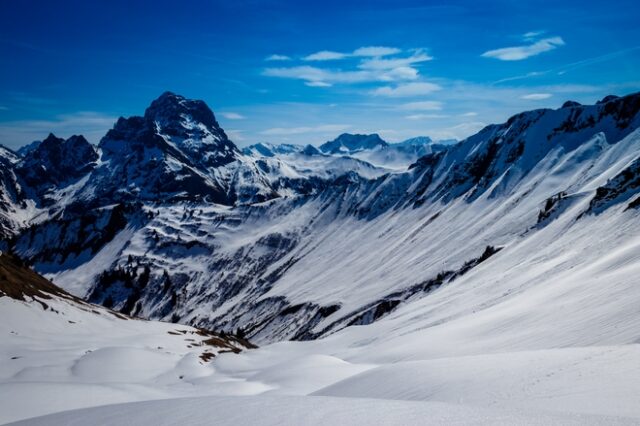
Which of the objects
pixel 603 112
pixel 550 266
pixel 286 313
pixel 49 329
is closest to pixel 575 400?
pixel 550 266

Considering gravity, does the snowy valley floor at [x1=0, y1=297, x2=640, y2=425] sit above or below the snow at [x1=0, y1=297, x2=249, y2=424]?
above

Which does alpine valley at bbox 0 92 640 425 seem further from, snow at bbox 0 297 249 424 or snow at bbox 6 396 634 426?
snow at bbox 0 297 249 424

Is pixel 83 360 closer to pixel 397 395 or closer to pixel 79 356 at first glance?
pixel 79 356

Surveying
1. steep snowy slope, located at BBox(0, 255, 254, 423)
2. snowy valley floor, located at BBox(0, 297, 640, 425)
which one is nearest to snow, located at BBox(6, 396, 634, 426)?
snowy valley floor, located at BBox(0, 297, 640, 425)

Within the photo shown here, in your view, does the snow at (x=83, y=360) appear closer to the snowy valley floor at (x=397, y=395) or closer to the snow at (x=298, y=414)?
the snowy valley floor at (x=397, y=395)

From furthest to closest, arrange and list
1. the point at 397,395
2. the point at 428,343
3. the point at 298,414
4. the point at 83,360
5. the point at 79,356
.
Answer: the point at 79,356 < the point at 83,360 < the point at 428,343 < the point at 397,395 < the point at 298,414

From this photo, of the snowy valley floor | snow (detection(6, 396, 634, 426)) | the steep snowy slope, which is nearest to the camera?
snow (detection(6, 396, 634, 426))

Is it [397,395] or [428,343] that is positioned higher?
[397,395]

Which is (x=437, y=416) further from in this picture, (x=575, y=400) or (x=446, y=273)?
(x=446, y=273)

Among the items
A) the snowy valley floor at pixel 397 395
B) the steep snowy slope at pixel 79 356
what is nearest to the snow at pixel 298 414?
the snowy valley floor at pixel 397 395

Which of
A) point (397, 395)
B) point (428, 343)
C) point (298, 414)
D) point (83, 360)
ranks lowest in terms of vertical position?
point (83, 360)

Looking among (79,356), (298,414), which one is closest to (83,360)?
(79,356)

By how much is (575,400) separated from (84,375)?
4522 centimetres

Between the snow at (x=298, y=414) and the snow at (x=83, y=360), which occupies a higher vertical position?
the snow at (x=298, y=414)
